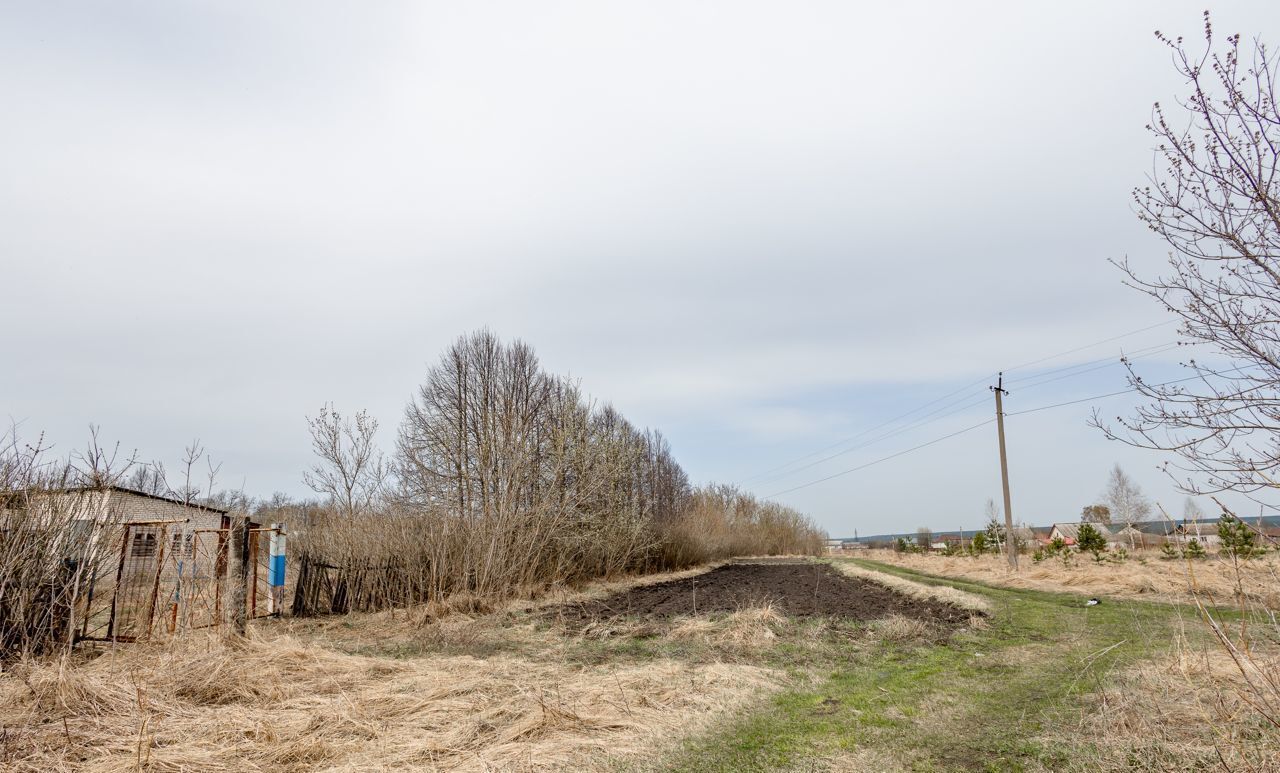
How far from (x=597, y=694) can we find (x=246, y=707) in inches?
115

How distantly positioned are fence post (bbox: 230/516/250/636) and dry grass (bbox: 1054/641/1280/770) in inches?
356

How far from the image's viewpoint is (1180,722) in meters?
4.64

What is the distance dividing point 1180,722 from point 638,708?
3.97 meters

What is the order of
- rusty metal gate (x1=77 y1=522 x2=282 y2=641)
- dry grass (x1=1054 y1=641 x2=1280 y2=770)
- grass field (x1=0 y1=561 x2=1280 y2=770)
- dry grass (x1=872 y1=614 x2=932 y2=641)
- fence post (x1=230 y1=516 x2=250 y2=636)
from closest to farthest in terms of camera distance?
1. dry grass (x1=1054 y1=641 x2=1280 y2=770)
2. grass field (x1=0 y1=561 x2=1280 y2=770)
3. rusty metal gate (x1=77 y1=522 x2=282 y2=641)
4. fence post (x1=230 y1=516 x2=250 y2=636)
5. dry grass (x1=872 y1=614 x2=932 y2=641)

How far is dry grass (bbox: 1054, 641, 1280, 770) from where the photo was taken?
11.6 feet

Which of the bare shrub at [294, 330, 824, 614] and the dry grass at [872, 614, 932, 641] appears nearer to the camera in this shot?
the dry grass at [872, 614, 932, 641]

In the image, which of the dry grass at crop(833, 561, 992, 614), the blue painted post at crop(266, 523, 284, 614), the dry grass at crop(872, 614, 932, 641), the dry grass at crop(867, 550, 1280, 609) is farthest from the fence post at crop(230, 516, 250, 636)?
the dry grass at crop(867, 550, 1280, 609)

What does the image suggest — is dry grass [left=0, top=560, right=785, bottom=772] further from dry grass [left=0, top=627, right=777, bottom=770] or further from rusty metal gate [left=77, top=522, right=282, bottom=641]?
rusty metal gate [left=77, top=522, right=282, bottom=641]

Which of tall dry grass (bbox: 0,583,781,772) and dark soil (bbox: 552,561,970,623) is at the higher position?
tall dry grass (bbox: 0,583,781,772)

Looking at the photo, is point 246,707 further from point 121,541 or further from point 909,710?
point 909,710

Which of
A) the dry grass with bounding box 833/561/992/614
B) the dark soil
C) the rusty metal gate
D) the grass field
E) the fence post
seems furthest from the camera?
the dry grass with bounding box 833/561/992/614

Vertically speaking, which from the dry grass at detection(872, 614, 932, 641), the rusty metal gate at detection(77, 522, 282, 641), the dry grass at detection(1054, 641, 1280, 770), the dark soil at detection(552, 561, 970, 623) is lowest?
the dark soil at detection(552, 561, 970, 623)

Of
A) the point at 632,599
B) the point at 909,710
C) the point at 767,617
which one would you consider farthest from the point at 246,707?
the point at 632,599

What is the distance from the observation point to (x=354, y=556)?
14625 millimetres
